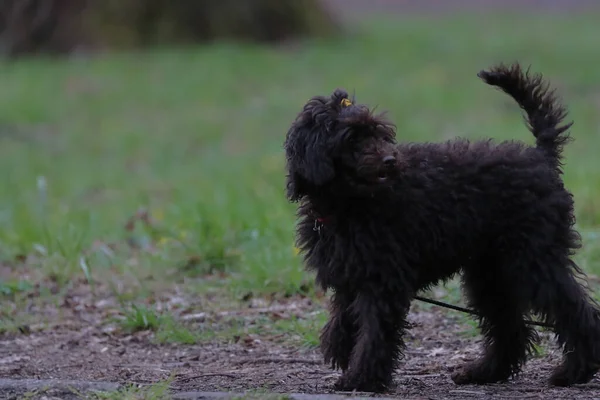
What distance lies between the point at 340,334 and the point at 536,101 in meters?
1.62

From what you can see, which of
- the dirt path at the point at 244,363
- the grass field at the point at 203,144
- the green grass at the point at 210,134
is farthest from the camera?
the green grass at the point at 210,134

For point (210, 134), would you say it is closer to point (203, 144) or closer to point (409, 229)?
point (203, 144)

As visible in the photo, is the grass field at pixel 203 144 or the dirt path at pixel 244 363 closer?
the dirt path at pixel 244 363

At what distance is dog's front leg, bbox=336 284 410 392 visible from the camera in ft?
15.6

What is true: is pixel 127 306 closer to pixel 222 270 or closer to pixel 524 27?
pixel 222 270

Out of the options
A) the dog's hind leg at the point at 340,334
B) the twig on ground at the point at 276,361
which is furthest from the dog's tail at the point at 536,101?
the twig on ground at the point at 276,361

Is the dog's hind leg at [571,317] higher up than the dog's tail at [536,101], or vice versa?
the dog's tail at [536,101]

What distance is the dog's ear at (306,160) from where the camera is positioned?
4.73 m

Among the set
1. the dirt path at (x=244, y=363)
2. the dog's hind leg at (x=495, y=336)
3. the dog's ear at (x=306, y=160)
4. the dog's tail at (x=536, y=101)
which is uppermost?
the dog's tail at (x=536, y=101)

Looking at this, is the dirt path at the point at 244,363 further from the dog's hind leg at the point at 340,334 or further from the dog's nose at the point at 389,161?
the dog's nose at the point at 389,161

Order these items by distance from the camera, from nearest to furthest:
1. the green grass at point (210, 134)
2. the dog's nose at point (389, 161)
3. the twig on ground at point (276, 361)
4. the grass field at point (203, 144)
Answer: the dog's nose at point (389, 161)
the twig on ground at point (276, 361)
the grass field at point (203, 144)
the green grass at point (210, 134)

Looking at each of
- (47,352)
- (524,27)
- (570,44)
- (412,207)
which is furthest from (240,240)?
(524,27)

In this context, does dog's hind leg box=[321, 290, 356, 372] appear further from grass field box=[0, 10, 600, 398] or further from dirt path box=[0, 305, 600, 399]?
grass field box=[0, 10, 600, 398]

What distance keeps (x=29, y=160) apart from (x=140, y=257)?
631cm
